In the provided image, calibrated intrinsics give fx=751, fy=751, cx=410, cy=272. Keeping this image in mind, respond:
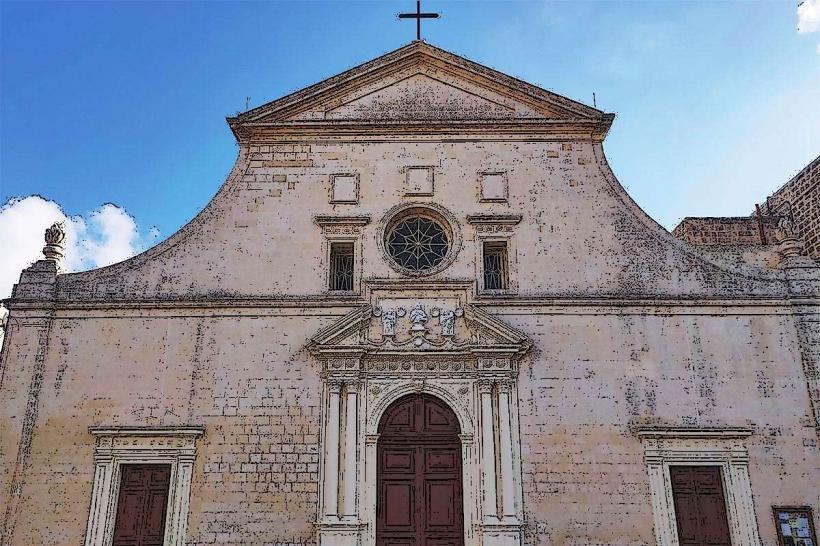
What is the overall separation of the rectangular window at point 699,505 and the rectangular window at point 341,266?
654 cm

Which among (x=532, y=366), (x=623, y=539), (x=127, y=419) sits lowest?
(x=623, y=539)

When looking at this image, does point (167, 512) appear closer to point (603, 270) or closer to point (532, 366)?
point (532, 366)

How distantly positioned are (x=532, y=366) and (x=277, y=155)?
6.47m

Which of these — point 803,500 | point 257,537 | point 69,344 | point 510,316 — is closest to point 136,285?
point 69,344

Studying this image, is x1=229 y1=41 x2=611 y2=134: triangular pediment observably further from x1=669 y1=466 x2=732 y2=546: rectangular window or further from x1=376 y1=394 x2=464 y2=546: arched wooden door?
x1=669 y1=466 x2=732 y2=546: rectangular window

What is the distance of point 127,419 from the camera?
12.9m

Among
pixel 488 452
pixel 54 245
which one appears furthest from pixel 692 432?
pixel 54 245

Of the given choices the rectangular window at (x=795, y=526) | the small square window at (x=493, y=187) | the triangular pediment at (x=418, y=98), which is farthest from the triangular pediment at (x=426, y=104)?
the rectangular window at (x=795, y=526)

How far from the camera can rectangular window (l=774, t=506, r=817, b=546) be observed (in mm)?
12000

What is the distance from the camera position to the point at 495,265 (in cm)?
1428

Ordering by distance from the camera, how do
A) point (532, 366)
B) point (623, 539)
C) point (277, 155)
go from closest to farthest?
point (623, 539)
point (532, 366)
point (277, 155)

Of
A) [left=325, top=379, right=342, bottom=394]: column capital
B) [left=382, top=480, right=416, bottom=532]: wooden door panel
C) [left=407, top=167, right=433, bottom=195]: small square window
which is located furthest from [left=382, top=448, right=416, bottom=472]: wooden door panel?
[left=407, top=167, right=433, bottom=195]: small square window

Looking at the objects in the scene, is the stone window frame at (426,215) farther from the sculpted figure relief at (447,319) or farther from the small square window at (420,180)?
the sculpted figure relief at (447,319)

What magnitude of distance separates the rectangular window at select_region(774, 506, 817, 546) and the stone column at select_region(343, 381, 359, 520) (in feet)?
22.5
